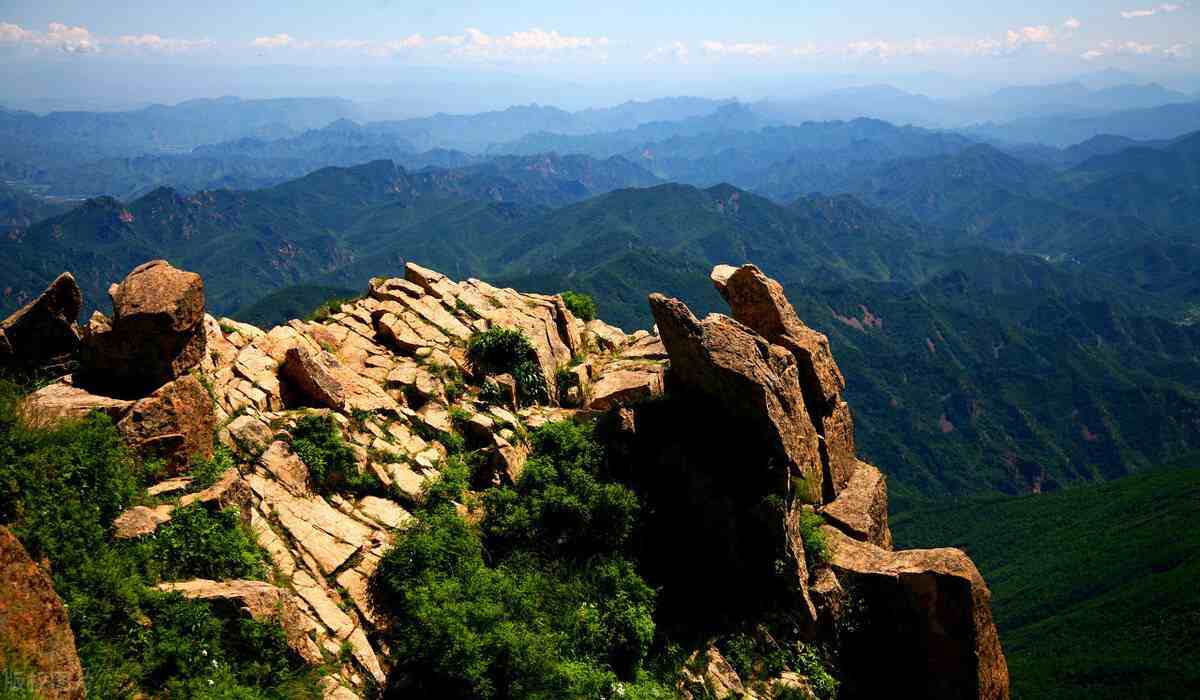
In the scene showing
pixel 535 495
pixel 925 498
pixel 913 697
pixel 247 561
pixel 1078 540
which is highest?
pixel 247 561

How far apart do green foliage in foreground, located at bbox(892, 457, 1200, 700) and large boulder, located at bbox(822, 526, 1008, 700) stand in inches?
2406

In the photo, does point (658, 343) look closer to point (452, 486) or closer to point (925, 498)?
point (452, 486)

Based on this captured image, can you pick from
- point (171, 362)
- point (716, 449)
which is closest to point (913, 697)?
point (716, 449)

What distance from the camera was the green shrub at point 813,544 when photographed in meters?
25.1

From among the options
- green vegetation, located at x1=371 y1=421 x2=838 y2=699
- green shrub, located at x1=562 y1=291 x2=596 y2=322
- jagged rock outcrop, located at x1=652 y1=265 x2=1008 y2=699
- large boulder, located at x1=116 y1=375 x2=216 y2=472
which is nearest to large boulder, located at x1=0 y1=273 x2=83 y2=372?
large boulder, located at x1=116 y1=375 x2=216 y2=472

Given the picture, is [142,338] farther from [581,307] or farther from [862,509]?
[862,509]

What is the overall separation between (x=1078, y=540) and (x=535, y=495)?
134 metres

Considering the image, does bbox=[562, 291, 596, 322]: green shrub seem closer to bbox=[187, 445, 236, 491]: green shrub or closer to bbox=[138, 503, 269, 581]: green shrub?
bbox=[187, 445, 236, 491]: green shrub

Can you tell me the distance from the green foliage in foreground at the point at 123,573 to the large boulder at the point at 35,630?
57.9 inches

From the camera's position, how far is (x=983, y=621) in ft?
76.2

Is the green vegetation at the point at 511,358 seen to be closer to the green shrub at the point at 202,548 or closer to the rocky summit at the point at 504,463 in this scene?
the rocky summit at the point at 504,463

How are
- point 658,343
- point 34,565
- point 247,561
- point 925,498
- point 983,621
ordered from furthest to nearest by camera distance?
point 925,498, point 658,343, point 983,621, point 247,561, point 34,565

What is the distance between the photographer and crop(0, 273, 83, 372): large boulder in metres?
21.7

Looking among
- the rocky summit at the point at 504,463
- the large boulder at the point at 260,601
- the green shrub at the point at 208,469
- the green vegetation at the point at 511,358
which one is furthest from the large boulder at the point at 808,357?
the green shrub at the point at 208,469
